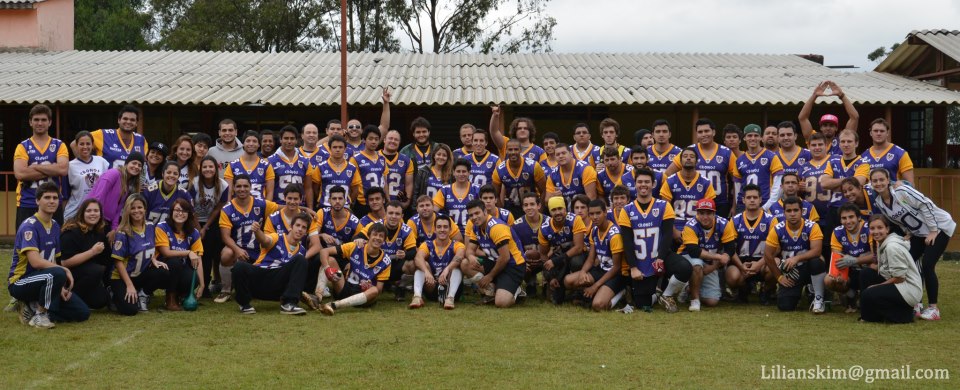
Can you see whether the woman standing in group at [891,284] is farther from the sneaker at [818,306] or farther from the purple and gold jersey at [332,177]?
the purple and gold jersey at [332,177]

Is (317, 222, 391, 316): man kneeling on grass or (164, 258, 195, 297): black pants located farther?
(317, 222, 391, 316): man kneeling on grass

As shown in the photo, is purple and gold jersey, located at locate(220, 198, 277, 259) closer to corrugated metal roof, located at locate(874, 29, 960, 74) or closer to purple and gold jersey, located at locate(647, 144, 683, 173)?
purple and gold jersey, located at locate(647, 144, 683, 173)

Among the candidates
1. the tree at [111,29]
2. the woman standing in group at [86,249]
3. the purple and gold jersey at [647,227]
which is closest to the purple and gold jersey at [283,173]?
the woman standing in group at [86,249]

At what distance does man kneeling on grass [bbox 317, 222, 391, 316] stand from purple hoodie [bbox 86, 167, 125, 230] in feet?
5.92

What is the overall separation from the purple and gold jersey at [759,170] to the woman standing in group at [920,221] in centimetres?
131

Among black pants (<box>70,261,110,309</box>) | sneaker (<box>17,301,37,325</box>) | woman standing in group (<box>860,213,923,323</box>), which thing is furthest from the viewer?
black pants (<box>70,261,110,309</box>)

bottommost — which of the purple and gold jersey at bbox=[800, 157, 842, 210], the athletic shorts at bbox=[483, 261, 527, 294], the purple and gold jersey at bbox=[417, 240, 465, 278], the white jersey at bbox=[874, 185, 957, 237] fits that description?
the athletic shorts at bbox=[483, 261, 527, 294]

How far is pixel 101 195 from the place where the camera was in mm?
7707

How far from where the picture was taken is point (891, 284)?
7152mm

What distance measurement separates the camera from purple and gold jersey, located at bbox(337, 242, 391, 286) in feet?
26.8

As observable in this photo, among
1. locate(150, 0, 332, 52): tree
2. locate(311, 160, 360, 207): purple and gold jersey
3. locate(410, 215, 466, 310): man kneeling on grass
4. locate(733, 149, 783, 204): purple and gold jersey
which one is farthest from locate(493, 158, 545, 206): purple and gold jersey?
locate(150, 0, 332, 52): tree

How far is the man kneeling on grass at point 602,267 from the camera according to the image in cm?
796

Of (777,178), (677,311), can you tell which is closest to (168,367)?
(677,311)

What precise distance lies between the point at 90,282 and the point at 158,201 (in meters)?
0.98
